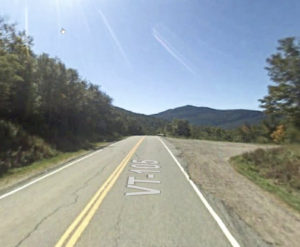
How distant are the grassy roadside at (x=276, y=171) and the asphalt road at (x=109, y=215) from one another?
130 inches

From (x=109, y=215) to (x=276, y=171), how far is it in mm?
11195

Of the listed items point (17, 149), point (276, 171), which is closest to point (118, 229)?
point (276, 171)

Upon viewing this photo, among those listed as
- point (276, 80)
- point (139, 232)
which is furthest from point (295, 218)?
point (276, 80)

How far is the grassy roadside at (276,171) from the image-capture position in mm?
9711

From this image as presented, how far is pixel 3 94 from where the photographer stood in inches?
684

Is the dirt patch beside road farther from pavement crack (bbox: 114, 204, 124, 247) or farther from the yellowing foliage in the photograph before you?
the yellowing foliage

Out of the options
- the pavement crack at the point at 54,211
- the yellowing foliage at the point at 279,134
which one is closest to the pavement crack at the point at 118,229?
the pavement crack at the point at 54,211

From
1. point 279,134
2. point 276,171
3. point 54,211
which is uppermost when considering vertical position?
point 279,134

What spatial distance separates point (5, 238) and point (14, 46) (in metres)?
21.5

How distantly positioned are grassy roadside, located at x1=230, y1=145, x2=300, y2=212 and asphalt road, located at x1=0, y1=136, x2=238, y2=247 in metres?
3.30

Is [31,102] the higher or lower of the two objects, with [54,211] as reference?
higher

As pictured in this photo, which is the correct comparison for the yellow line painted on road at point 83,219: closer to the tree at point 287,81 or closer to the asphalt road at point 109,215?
the asphalt road at point 109,215

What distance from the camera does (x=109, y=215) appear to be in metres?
5.87

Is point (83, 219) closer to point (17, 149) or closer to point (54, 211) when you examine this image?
point (54, 211)
